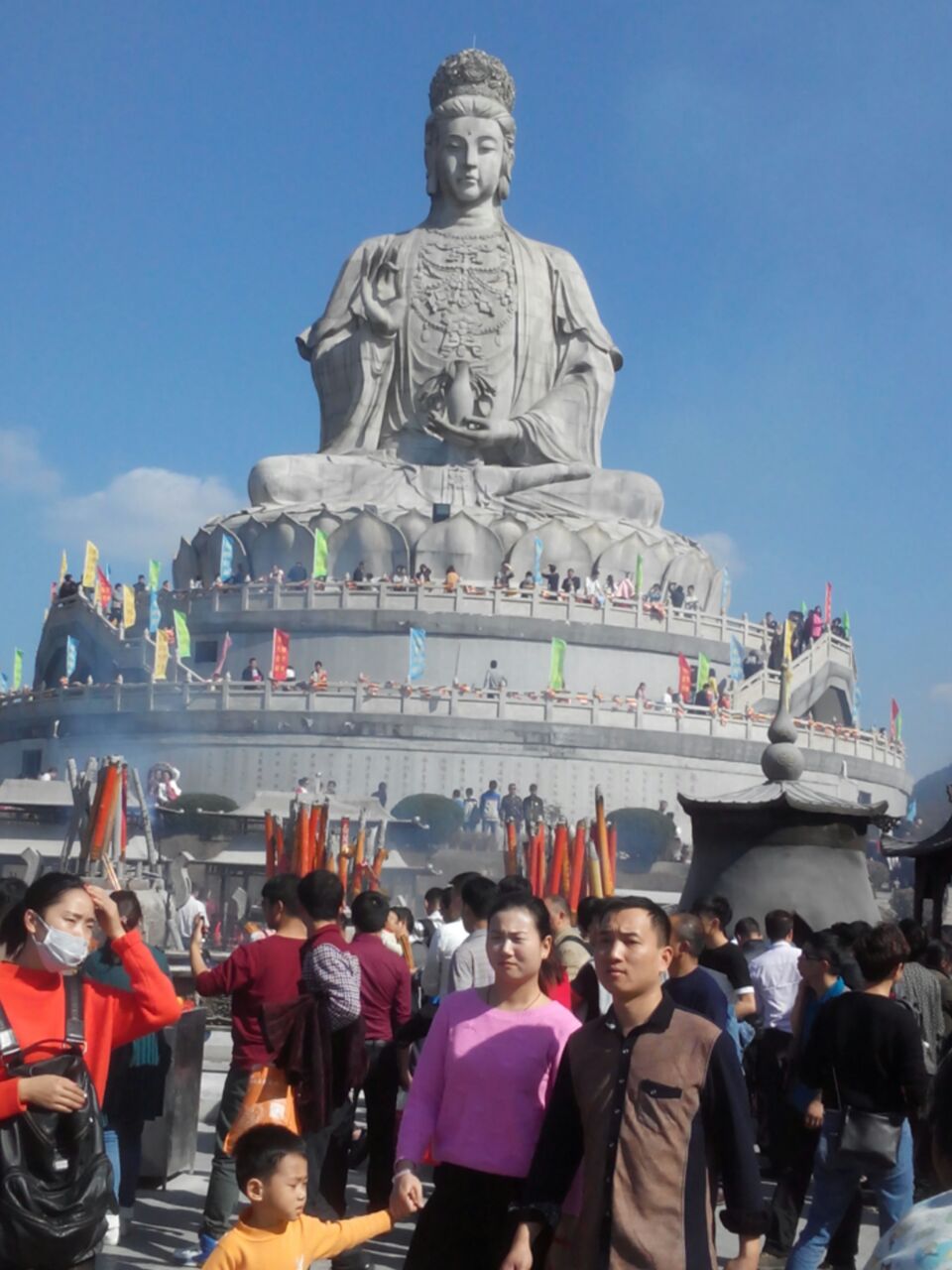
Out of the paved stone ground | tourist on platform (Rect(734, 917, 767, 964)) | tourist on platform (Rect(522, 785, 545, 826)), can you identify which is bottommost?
the paved stone ground

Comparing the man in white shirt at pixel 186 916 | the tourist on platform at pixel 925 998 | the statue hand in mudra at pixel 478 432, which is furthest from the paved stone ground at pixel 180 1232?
the statue hand in mudra at pixel 478 432

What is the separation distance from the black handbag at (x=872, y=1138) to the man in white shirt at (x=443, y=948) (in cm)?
129

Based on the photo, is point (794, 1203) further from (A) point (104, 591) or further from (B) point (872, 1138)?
(A) point (104, 591)

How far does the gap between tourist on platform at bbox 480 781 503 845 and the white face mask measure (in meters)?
20.4

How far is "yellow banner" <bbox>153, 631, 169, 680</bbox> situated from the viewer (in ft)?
90.5

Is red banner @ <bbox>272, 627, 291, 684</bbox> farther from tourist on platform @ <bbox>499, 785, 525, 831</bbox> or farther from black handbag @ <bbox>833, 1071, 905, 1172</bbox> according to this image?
black handbag @ <bbox>833, 1071, 905, 1172</bbox>

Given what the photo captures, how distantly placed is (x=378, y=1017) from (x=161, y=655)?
73.1 ft

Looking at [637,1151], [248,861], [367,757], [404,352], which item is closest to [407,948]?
[637,1151]

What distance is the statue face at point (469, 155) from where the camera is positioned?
32.6 meters

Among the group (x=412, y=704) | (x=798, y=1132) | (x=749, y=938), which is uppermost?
(x=412, y=704)

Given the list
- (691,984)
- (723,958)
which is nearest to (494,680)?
(723,958)

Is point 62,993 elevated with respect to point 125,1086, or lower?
elevated

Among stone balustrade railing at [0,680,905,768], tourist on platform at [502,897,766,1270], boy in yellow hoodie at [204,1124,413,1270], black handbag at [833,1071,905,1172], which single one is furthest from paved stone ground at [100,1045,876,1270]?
stone balustrade railing at [0,680,905,768]

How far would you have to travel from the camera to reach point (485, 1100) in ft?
12.5
